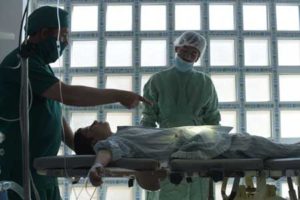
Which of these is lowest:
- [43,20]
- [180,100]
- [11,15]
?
[180,100]

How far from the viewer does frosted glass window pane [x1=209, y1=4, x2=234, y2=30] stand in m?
3.01

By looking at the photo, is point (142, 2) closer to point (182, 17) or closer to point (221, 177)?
point (182, 17)

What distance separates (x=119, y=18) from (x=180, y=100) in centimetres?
92

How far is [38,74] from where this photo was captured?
1.48 meters

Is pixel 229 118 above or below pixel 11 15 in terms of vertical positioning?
below

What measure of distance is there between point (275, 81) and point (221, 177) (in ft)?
5.48

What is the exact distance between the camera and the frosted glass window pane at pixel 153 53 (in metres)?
2.98

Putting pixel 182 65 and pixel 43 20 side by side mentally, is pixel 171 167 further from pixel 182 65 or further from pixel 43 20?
pixel 182 65

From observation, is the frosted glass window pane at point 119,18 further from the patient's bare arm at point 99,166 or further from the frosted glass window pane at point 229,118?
the patient's bare arm at point 99,166

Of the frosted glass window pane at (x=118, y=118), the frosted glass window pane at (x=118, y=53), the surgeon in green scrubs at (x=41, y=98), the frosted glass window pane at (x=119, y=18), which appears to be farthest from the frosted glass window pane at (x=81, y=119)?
the surgeon in green scrubs at (x=41, y=98)

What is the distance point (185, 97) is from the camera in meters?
2.37

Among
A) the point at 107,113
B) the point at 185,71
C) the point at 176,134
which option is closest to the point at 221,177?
the point at 176,134

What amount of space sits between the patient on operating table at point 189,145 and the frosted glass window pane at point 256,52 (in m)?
1.29

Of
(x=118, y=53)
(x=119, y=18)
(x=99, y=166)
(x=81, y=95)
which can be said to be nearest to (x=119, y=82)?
(x=118, y=53)
